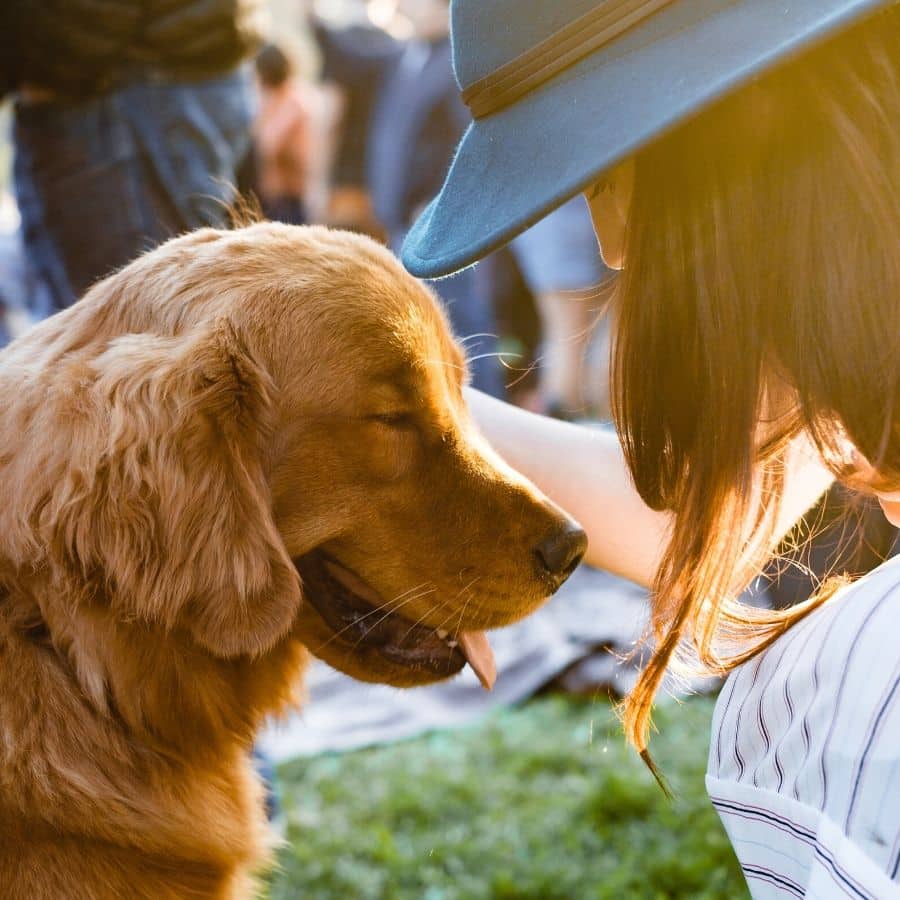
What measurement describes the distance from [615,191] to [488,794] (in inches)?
101

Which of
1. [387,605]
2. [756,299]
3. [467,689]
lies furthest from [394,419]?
[467,689]

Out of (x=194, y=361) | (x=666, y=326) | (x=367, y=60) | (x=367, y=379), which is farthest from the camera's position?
(x=367, y=60)

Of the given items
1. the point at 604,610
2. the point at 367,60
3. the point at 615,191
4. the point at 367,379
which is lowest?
the point at 604,610

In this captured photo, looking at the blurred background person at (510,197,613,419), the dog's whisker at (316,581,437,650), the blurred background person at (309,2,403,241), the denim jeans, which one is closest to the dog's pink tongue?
the dog's whisker at (316,581,437,650)

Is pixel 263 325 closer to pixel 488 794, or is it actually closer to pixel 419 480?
pixel 419 480

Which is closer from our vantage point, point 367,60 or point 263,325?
point 263,325

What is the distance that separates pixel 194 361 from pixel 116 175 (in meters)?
1.70

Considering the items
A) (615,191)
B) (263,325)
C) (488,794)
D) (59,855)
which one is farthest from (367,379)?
(488,794)

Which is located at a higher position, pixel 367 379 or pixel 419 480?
pixel 367 379

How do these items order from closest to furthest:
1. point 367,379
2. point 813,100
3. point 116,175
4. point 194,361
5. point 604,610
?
1. point 813,100
2. point 194,361
3. point 367,379
4. point 116,175
5. point 604,610

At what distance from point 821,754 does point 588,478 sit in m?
1.22

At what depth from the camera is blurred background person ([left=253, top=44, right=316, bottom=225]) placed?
7918 mm

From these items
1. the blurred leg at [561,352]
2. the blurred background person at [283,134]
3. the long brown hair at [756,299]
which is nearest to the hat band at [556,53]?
the long brown hair at [756,299]

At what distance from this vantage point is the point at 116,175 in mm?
3471
